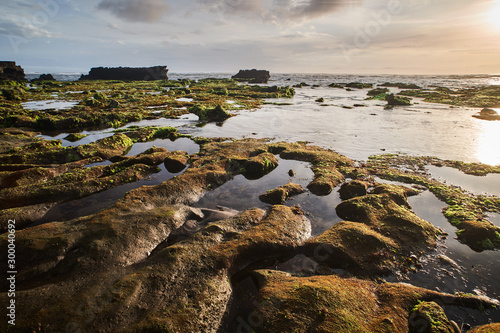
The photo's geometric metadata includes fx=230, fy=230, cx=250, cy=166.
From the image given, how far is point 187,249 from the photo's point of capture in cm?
836

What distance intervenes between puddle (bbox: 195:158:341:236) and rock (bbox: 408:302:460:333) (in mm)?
4664

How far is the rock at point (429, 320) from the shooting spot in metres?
6.04

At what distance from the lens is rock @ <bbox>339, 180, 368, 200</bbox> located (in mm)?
13952

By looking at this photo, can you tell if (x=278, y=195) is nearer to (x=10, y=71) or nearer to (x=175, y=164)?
(x=175, y=164)

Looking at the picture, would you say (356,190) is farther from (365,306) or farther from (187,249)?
(187,249)

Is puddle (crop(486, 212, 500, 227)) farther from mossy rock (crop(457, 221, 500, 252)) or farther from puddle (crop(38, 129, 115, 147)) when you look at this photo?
puddle (crop(38, 129, 115, 147))

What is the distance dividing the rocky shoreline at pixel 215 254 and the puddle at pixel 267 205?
0.42 metres

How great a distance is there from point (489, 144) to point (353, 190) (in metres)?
A: 22.6

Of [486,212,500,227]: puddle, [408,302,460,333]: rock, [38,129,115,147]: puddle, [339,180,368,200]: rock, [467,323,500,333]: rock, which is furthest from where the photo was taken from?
[38,129,115,147]: puddle

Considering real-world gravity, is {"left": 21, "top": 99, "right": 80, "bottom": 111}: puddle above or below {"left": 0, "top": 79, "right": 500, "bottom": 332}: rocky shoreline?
above

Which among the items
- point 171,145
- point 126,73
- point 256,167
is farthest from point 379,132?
point 126,73

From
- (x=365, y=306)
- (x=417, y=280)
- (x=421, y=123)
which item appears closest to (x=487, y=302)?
(x=417, y=280)

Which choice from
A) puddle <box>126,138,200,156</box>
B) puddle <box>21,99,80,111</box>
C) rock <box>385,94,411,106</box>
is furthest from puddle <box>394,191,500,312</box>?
rock <box>385,94,411,106</box>

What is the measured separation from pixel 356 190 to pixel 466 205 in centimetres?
568
